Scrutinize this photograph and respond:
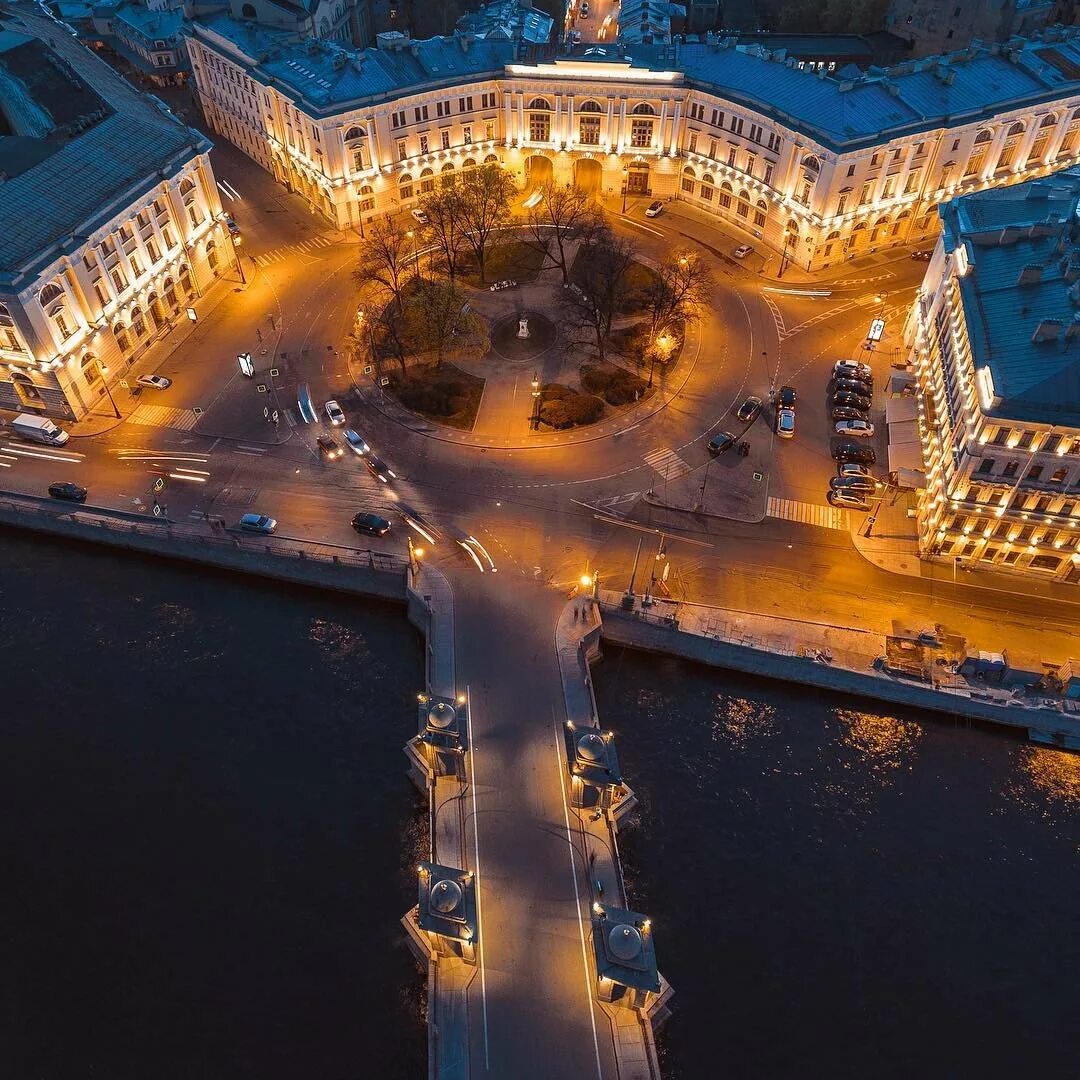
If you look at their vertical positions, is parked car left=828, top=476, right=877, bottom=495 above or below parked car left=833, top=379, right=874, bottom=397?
below

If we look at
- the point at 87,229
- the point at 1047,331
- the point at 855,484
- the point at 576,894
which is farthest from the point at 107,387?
the point at 1047,331

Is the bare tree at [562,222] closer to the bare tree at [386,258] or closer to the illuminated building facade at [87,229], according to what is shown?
the bare tree at [386,258]

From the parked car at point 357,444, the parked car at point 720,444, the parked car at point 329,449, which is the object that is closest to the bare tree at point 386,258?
the parked car at point 357,444

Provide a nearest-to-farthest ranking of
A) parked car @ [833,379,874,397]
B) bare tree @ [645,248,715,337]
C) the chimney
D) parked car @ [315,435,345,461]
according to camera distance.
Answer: the chimney → parked car @ [315,435,345,461] → parked car @ [833,379,874,397] → bare tree @ [645,248,715,337]

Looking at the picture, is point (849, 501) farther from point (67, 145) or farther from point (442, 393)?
point (67, 145)

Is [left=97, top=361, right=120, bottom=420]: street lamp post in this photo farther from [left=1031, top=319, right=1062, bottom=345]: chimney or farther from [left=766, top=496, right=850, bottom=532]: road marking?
[left=1031, top=319, right=1062, bottom=345]: chimney

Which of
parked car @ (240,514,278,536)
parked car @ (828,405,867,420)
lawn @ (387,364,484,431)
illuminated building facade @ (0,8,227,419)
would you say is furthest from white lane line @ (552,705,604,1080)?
illuminated building facade @ (0,8,227,419)
